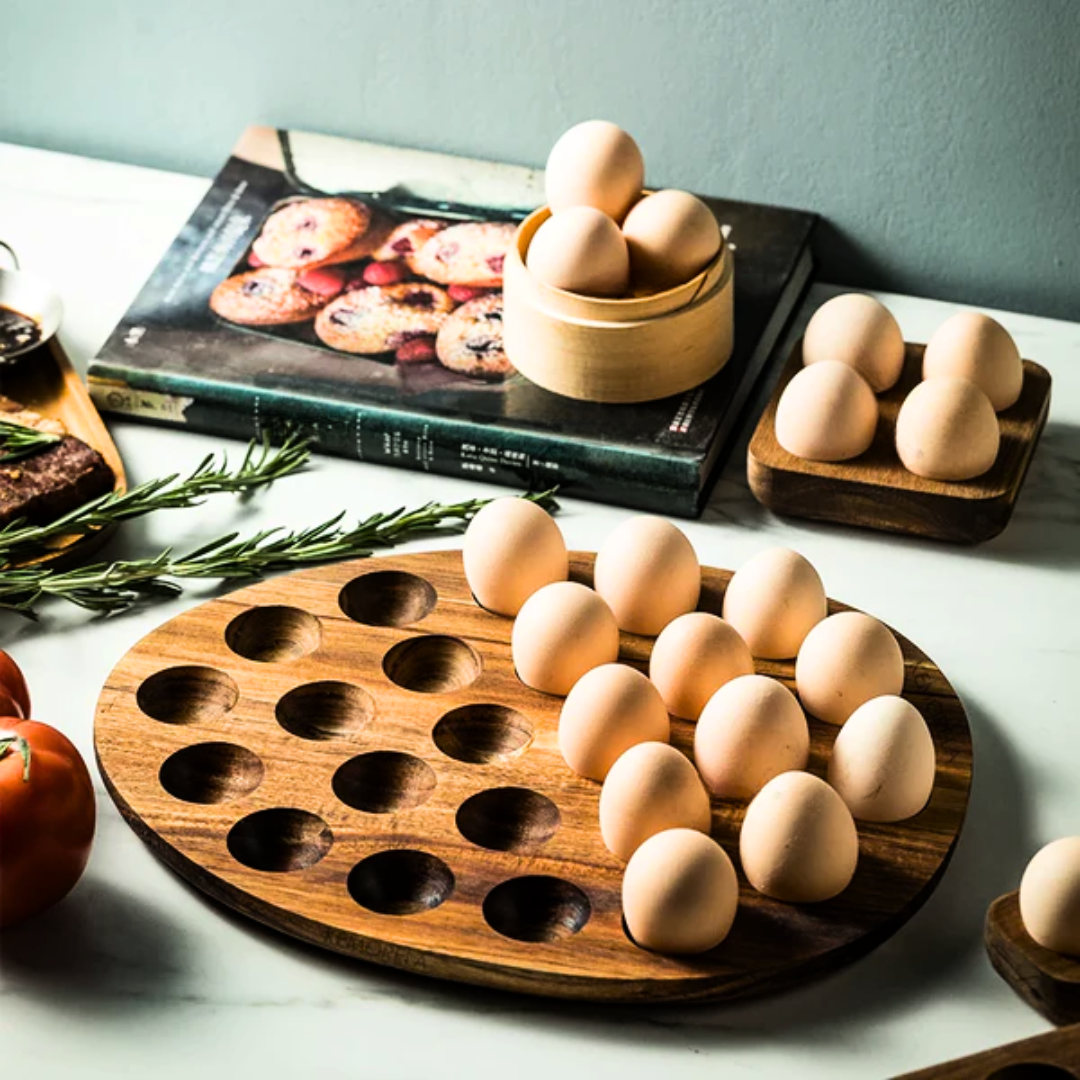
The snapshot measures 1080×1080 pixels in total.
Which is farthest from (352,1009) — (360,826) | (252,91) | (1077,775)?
(252,91)

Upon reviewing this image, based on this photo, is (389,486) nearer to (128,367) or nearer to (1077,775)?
(128,367)

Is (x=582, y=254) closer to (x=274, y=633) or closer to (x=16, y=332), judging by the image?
(x=274, y=633)

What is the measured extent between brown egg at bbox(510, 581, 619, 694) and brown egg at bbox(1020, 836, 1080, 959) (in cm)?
27

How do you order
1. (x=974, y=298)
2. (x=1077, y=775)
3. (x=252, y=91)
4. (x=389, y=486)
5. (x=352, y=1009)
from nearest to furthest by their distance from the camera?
(x=352, y=1009)
(x=1077, y=775)
(x=389, y=486)
(x=974, y=298)
(x=252, y=91)

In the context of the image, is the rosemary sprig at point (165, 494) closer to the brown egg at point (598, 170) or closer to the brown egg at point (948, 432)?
the brown egg at point (598, 170)

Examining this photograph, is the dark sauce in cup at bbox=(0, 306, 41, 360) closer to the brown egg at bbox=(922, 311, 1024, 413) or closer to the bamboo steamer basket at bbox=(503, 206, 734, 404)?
the bamboo steamer basket at bbox=(503, 206, 734, 404)

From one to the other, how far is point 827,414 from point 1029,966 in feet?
1.34

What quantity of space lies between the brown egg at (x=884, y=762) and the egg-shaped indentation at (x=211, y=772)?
12.2 inches

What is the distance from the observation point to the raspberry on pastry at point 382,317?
1.28 metres

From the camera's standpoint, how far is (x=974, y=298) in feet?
4.60

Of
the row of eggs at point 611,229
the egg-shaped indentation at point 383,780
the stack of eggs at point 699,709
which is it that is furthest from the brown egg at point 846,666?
the row of eggs at point 611,229

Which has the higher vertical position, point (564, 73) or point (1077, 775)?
point (564, 73)

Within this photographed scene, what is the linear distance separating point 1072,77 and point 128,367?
0.70 m

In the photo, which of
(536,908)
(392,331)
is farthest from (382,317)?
(536,908)
